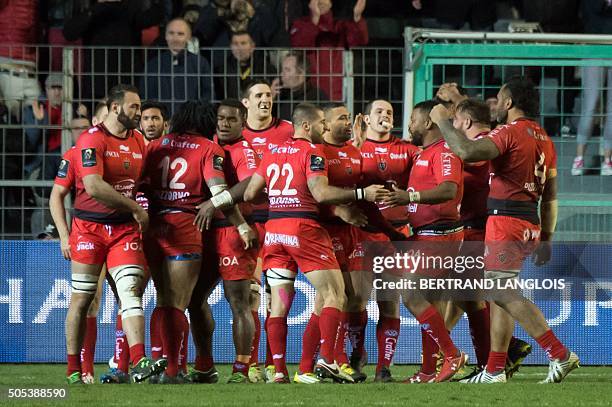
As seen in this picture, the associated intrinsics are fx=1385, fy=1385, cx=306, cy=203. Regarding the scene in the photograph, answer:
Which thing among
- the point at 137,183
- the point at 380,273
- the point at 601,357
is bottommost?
the point at 601,357

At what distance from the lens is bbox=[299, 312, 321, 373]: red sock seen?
34.7 ft

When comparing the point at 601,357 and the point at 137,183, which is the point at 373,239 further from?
the point at 601,357

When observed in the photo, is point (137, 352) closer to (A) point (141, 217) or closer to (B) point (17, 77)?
(A) point (141, 217)

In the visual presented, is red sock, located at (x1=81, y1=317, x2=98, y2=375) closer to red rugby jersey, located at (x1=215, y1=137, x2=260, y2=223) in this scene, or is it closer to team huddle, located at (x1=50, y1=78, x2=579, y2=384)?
team huddle, located at (x1=50, y1=78, x2=579, y2=384)

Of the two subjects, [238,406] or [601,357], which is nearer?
[238,406]

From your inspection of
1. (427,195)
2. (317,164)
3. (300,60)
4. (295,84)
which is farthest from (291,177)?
(300,60)

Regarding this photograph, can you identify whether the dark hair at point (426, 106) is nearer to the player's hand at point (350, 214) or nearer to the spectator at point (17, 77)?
the player's hand at point (350, 214)

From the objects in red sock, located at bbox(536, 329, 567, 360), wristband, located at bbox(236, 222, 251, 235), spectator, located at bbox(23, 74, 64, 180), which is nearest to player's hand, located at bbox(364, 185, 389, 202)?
wristband, located at bbox(236, 222, 251, 235)

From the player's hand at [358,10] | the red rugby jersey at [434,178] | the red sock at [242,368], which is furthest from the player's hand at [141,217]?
the player's hand at [358,10]

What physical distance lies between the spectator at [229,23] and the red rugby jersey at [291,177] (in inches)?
203

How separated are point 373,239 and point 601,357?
312cm

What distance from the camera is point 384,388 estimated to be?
10031 mm

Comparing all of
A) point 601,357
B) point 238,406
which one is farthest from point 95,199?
point 601,357

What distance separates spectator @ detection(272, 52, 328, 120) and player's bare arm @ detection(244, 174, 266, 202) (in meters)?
2.98
